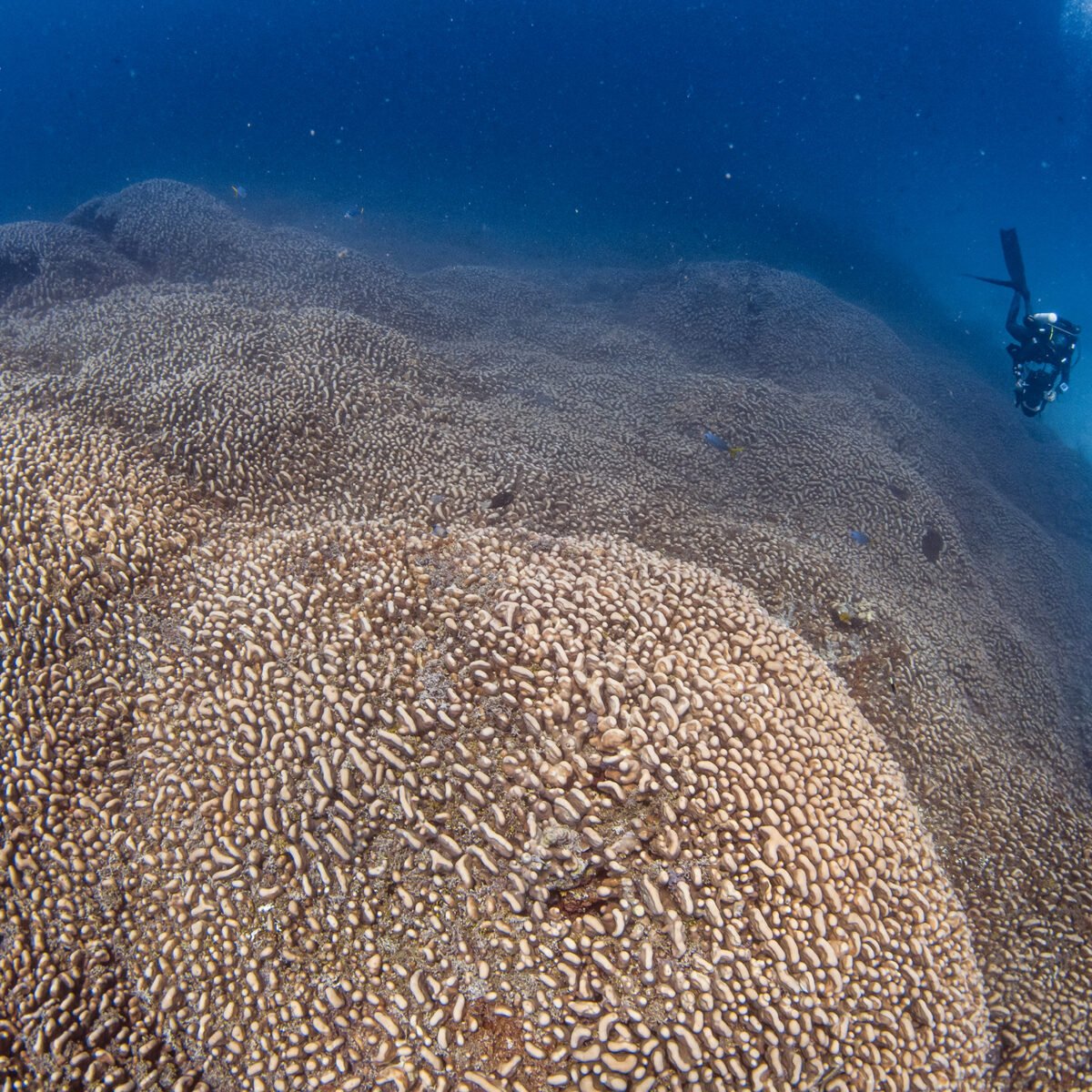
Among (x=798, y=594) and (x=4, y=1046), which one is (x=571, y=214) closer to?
(x=798, y=594)

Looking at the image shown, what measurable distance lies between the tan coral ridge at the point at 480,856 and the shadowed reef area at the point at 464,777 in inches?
0.7

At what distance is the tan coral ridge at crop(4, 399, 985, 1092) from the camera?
2.67m

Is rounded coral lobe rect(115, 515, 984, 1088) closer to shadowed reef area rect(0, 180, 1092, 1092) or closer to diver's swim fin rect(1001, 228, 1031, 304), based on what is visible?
shadowed reef area rect(0, 180, 1092, 1092)

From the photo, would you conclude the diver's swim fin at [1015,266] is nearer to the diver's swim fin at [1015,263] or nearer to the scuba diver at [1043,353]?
the diver's swim fin at [1015,263]

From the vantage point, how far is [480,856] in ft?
9.73

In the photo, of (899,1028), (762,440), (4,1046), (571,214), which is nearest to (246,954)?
(4,1046)

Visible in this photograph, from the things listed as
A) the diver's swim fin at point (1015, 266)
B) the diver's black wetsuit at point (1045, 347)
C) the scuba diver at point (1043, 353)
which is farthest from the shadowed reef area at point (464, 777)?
the diver's swim fin at point (1015, 266)

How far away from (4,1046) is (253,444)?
15.3 feet

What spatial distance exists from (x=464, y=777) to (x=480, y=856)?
0.37 m

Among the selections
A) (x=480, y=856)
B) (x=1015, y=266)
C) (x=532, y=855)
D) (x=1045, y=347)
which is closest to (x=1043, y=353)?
(x=1045, y=347)

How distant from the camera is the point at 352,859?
3.12 metres

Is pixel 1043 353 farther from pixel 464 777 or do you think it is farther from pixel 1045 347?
pixel 464 777

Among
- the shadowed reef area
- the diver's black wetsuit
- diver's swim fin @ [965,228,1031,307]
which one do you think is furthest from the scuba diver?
the shadowed reef area

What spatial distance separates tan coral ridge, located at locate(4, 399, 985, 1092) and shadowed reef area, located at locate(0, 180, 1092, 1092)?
18 mm
